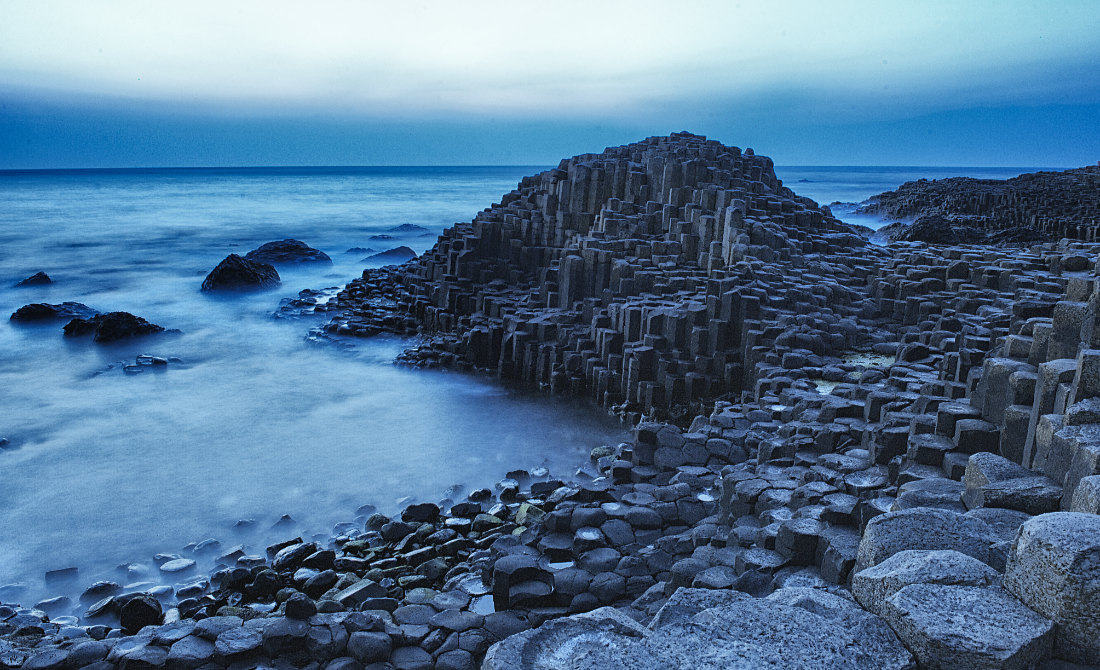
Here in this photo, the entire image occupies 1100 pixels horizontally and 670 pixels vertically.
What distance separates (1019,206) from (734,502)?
35.8 m

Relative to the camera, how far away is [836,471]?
21.4 feet

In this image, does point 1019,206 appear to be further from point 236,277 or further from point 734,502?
point 734,502

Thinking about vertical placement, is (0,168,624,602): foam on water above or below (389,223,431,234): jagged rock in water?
below

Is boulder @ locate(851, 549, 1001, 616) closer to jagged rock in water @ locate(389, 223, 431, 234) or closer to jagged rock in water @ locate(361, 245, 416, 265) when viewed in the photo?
jagged rock in water @ locate(361, 245, 416, 265)

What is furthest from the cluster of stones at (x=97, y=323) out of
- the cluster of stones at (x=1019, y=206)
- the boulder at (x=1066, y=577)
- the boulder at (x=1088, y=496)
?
the cluster of stones at (x=1019, y=206)

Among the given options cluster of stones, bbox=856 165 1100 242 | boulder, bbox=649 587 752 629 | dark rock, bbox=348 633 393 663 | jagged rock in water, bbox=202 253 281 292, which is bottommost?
dark rock, bbox=348 633 393 663

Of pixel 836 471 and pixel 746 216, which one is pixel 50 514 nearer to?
pixel 836 471

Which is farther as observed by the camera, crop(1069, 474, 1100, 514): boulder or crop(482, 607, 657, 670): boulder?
crop(1069, 474, 1100, 514): boulder

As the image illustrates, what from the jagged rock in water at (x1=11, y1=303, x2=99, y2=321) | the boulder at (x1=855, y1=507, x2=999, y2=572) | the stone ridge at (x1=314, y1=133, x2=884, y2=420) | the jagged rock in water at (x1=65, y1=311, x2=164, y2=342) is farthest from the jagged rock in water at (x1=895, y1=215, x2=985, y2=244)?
the jagged rock in water at (x1=11, y1=303, x2=99, y2=321)

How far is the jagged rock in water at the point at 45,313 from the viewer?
63.0 feet

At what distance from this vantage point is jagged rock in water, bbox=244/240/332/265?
2927 cm

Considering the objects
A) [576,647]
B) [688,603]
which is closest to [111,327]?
[688,603]

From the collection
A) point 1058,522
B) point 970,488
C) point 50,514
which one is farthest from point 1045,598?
point 50,514

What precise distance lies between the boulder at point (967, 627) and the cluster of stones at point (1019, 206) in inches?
906
